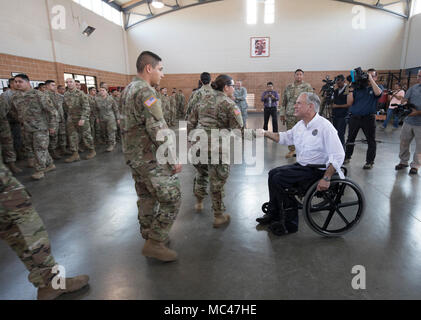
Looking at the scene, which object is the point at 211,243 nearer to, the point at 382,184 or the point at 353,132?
the point at 382,184

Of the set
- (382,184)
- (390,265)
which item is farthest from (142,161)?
(382,184)

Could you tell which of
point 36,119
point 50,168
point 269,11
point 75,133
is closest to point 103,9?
point 269,11

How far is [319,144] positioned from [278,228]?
849 millimetres

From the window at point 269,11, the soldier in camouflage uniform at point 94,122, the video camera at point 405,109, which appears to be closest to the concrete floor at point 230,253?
the video camera at point 405,109

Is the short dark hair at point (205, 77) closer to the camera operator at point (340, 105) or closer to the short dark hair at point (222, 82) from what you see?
the short dark hair at point (222, 82)

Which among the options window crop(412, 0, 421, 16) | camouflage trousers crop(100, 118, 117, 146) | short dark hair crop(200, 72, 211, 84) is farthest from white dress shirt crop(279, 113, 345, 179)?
window crop(412, 0, 421, 16)

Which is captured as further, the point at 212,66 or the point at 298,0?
the point at 212,66

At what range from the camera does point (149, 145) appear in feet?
5.88

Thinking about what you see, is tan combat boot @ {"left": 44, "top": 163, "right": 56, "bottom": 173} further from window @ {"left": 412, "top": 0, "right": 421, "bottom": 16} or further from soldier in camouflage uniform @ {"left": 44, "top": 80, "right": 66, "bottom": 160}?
window @ {"left": 412, "top": 0, "right": 421, "bottom": 16}

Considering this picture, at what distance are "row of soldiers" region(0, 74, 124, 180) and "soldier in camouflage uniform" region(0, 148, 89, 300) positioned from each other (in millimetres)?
1568

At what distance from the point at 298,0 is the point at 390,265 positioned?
14.6 meters

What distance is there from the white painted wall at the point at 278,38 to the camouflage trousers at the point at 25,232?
1386 cm
